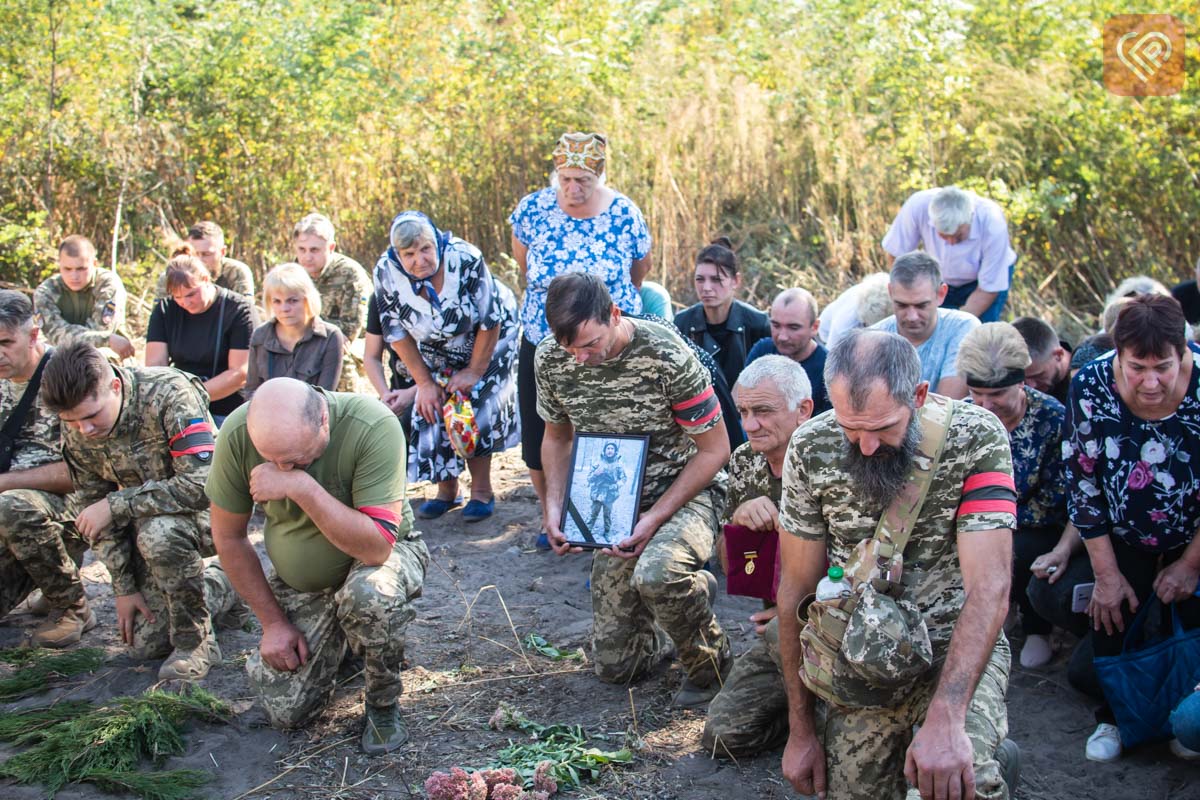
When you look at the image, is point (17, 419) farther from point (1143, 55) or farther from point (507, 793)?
point (1143, 55)

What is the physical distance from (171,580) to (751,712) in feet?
8.43

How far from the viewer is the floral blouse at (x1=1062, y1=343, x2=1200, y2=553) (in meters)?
4.18

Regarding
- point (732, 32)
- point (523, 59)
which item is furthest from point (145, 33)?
point (732, 32)

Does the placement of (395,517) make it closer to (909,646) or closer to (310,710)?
(310,710)

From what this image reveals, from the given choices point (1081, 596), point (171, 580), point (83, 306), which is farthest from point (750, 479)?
point (83, 306)

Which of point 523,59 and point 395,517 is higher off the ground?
point 523,59

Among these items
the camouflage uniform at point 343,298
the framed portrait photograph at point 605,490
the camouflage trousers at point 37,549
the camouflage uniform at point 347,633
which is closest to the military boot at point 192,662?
the camouflage uniform at point 347,633

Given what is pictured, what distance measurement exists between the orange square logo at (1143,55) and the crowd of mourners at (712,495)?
3.93 m

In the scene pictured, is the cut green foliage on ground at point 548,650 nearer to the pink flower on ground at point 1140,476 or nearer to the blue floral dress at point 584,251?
the blue floral dress at point 584,251

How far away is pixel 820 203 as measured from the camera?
33.9 feet

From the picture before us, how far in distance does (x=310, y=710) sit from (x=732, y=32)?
1020 cm

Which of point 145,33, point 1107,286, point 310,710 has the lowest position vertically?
point 310,710

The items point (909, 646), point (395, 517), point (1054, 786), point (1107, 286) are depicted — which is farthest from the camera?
point (1107, 286)

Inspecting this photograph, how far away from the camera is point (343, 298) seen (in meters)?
7.61
